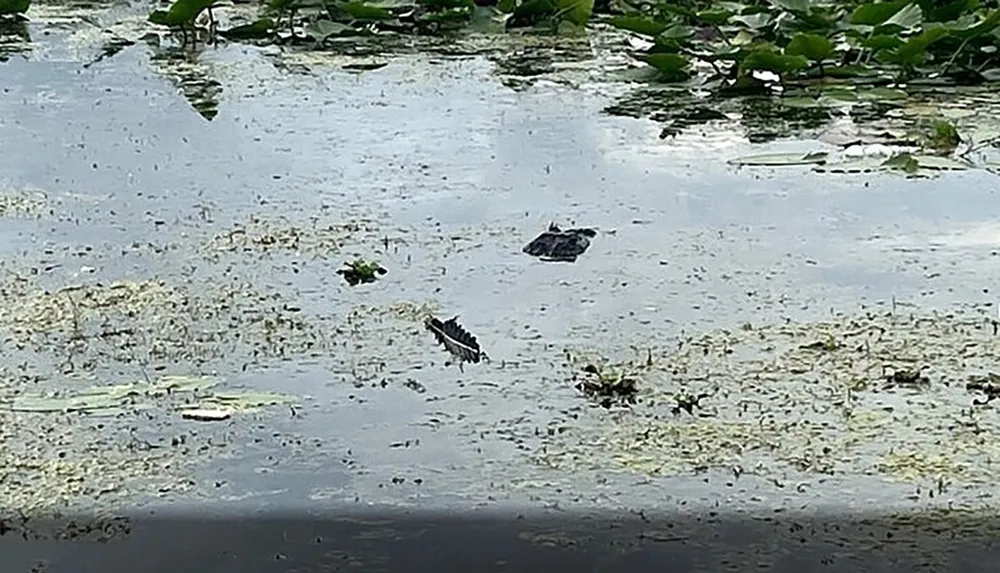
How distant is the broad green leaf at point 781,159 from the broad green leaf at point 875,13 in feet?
2.60

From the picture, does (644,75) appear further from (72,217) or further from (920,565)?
(920,565)

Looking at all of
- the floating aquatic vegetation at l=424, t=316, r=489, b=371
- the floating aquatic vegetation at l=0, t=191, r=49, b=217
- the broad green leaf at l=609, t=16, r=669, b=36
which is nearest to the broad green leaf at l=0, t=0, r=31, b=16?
the broad green leaf at l=609, t=16, r=669, b=36

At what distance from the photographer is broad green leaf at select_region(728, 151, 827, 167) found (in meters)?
1.99

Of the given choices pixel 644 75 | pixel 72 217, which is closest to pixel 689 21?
pixel 644 75

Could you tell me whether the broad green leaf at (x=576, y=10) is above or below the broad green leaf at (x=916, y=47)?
below

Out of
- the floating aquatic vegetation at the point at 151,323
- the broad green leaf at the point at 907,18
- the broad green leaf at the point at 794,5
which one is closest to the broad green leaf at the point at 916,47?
the broad green leaf at the point at 907,18

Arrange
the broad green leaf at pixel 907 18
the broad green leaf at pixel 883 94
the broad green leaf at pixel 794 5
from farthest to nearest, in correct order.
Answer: the broad green leaf at pixel 794 5, the broad green leaf at pixel 907 18, the broad green leaf at pixel 883 94

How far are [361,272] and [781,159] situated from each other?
0.70 metres

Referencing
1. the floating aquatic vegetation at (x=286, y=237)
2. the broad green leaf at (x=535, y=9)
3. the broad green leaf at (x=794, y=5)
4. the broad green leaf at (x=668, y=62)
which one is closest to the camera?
the floating aquatic vegetation at (x=286, y=237)

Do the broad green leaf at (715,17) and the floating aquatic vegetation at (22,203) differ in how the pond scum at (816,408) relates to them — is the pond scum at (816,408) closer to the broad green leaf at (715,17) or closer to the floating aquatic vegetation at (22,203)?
the floating aquatic vegetation at (22,203)

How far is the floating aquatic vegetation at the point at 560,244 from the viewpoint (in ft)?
5.25

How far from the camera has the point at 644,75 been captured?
2.57 meters

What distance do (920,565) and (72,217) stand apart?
1143mm

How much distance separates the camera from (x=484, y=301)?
1462 mm
